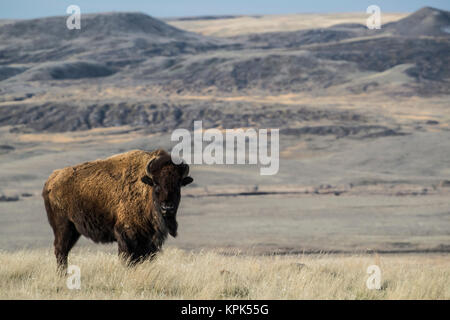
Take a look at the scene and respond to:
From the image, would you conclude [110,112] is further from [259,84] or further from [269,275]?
[269,275]

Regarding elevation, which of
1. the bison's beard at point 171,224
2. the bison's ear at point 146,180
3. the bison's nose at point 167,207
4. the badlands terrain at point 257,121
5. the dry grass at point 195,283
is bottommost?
the badlands terrain at point 257,121

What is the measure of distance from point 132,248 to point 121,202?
0.57 m

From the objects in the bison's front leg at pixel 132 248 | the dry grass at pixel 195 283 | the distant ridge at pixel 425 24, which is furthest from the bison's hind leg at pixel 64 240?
the distant ridge at pixel 425 24

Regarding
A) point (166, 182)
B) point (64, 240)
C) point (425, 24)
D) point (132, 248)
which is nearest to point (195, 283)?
point (132, 248)

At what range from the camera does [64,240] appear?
8953mm

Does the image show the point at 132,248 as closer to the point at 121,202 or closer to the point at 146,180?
the point at 121,202

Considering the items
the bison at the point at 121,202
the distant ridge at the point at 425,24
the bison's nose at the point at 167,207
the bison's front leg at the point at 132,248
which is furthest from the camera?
the distant ridge at the point at 425,24

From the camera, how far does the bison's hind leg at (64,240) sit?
8.91m

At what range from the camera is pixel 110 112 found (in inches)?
2901

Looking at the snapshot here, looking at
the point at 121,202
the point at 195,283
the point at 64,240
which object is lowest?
the point at 195,283

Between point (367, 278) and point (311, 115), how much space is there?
62.0 meters

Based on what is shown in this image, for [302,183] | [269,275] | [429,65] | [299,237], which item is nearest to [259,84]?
[429,65]

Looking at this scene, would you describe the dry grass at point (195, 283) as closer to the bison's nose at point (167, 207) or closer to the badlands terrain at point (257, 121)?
the bison's nose at point (167, 207)

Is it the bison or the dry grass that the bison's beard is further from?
the dry grass
